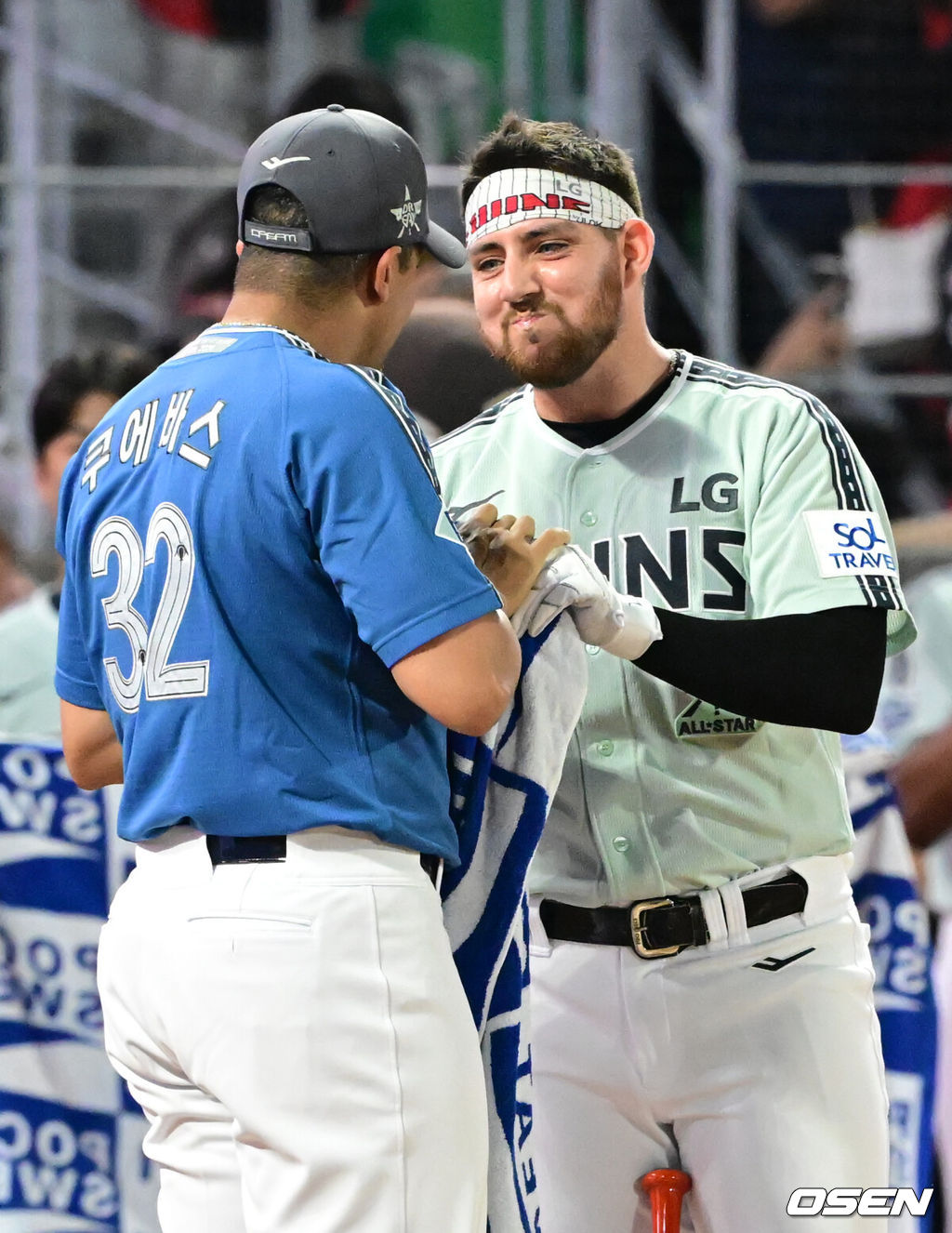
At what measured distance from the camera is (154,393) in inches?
80.4

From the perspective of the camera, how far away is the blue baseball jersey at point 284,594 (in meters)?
1.88

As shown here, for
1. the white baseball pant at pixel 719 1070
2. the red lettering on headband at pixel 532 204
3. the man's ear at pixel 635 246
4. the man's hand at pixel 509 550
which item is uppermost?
the red lettering on headband at pixel 532 204

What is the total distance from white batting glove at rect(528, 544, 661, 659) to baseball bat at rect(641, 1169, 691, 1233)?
77cm

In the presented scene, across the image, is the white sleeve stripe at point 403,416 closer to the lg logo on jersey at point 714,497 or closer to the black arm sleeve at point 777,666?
the black arm sleeve at point 777,666

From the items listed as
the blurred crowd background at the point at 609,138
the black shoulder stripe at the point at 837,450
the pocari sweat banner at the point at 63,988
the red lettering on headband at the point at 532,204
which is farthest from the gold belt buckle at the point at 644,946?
the blurred crowd background at the point at 609,138

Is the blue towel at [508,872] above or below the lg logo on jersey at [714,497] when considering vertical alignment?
below

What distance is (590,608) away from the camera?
2172 mm

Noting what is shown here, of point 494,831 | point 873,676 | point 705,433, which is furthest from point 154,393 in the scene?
point 873,676

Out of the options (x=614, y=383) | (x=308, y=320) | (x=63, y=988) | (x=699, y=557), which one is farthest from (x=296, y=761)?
(x=63, y=988)

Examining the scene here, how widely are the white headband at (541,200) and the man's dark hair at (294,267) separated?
52 centimetres

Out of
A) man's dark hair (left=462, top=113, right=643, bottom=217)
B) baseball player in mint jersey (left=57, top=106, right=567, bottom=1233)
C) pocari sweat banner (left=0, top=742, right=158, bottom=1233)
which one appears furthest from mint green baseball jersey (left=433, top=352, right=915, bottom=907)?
pocari sweat banner (left=0, top=742, right=158, bottom=1233)

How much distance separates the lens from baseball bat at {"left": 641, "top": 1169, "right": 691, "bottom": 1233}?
241cm

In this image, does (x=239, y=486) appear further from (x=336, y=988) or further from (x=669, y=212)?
(x=669, y=212)

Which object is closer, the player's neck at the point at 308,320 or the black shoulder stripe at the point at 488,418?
the player's neck at the point at 308,320
